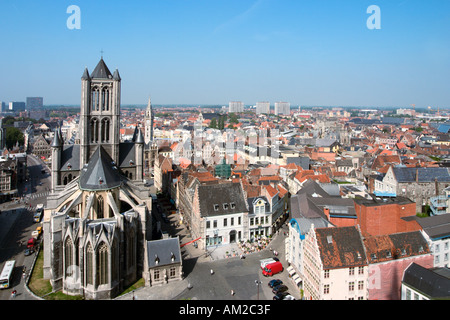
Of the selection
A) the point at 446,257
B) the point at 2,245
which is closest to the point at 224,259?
the point at 446,257

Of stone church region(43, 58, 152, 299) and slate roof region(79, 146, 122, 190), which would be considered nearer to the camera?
stone church region(43, 58, 152, 299)

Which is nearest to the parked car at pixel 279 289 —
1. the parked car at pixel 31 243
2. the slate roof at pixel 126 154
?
the slate roof at pixel 126 154

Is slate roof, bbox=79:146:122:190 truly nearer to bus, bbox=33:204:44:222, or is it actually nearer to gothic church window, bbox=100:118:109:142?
gothic church window, bbox=100:118:109:142

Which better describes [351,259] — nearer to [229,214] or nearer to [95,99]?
[229,214]

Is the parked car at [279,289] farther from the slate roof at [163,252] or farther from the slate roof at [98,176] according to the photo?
the slate roof at [98,176]

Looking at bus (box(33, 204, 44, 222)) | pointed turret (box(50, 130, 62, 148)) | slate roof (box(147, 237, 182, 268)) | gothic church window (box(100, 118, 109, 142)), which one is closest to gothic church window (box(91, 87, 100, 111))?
gothic church window (box(100, 118, 109, 142))
